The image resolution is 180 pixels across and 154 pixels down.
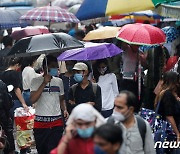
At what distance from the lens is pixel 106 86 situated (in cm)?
975

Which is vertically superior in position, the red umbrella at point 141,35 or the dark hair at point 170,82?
the red umbrella at point 141,35

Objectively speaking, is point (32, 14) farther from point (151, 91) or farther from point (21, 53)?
point (21, 53)

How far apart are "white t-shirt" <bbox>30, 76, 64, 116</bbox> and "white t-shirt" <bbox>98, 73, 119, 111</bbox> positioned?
3.27ft

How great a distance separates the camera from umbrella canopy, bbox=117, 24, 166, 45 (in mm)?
10492

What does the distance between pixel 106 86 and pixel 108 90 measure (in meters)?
0.07

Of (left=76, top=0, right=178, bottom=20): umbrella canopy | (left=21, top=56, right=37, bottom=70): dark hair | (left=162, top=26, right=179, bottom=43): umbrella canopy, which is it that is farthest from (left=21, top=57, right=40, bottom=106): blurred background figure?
(left=162, top=26, right=179, bottom=43): umbrella canopy

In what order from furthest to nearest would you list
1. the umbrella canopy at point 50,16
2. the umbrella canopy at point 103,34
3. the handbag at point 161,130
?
the umbrella canopy at point 50,16 → the umbrella canopy at point 103,34 → the handbag at point 161,130

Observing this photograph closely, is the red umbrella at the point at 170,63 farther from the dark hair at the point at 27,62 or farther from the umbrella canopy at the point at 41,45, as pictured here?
the umbrella canopy at the point at 41,45

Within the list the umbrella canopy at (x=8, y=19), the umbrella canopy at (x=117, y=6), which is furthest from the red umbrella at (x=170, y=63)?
the umbrella canopy at (x=8, y=19)

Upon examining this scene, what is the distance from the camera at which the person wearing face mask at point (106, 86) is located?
9695mm

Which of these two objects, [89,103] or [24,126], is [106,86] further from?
[24,126]

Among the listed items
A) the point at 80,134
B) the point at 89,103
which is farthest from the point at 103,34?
the point at 80,134

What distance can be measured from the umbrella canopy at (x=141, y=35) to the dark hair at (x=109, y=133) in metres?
5.24

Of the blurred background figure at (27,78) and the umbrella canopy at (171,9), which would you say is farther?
A: the blurred background figure at (27,78)
